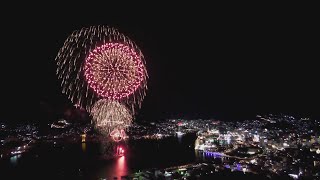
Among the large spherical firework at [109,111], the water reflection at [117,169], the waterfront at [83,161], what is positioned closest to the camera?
the water reflection at [117,169]

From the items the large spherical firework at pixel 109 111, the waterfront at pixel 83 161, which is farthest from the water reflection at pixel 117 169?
the large spherical firework at pixel 109 111

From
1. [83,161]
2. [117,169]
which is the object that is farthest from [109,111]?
[117,169]

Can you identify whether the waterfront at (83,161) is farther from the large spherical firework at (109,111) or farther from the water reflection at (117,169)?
the large spherical firework at (109,111)

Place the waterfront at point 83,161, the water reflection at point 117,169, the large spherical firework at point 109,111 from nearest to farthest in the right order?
the water reflection at point 117,169 → the waterfront at point 83,161 → the large spherical firework at point 109,111

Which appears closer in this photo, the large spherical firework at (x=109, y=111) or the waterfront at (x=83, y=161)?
the waterfront at (x=83, y=161)

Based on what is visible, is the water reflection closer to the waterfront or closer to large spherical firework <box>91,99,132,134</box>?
the waterfront

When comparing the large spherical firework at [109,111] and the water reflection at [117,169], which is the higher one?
the large spherical firework at [109,111]

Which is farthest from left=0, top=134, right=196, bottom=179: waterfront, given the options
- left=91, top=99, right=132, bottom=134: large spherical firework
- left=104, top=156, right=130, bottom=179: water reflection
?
left=91, top=99, right=132, bottom=134: large spherical firework

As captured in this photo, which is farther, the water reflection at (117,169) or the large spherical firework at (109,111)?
the large spherical firework at (109,111)
